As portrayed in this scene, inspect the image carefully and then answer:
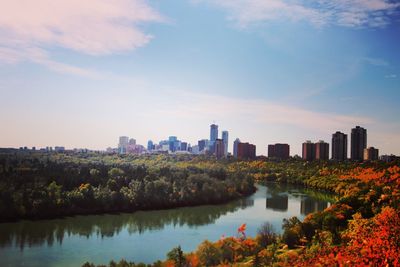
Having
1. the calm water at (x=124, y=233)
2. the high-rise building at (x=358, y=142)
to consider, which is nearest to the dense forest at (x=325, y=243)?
the calm water at (x=124, y=233)

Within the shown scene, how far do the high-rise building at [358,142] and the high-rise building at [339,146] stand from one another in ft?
6.21

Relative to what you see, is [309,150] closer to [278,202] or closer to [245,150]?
[245,150]

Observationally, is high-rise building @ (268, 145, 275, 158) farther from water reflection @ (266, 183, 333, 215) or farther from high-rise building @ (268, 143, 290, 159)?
water reflection @ (266, 183, 333, 215)

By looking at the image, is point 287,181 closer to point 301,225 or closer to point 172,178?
point 172,178

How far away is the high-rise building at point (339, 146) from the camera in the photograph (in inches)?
3661

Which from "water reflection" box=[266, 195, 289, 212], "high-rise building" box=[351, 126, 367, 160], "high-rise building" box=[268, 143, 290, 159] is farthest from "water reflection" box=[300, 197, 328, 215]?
"high-rise building" box=[268, 143, 290, 159]

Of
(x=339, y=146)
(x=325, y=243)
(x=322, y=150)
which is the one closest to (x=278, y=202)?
(x=325, y=243)

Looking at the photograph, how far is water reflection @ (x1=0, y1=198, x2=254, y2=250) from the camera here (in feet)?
79.2

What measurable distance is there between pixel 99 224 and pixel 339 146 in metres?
76.7

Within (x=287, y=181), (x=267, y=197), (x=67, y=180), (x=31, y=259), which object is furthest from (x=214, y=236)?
(x=287, y=181)

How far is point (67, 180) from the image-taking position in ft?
121

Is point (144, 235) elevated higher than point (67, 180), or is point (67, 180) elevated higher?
point (67, 180)

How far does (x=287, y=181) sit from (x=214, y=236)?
43.9 meters

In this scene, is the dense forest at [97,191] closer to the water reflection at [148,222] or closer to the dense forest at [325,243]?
the water reflection at [148,222]
